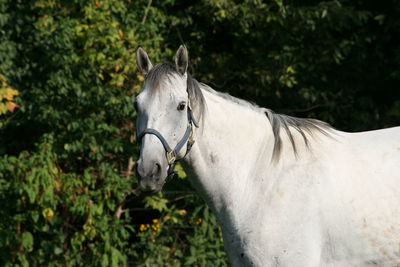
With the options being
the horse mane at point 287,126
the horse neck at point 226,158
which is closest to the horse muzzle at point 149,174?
the horse neck at point 226,158

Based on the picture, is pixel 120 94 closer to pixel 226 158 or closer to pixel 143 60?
pixel 143 60

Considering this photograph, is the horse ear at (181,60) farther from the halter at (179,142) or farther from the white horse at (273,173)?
the halter at (179,142)

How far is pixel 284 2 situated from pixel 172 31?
145cm

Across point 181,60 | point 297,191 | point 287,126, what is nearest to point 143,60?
point 181,60

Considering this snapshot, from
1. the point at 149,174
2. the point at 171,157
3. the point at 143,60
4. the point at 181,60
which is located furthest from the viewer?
the point at 143,60

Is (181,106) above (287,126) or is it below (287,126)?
above

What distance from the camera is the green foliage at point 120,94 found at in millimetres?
5992

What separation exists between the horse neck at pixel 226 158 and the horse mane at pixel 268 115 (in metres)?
0.05

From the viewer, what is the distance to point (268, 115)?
11.3 feet

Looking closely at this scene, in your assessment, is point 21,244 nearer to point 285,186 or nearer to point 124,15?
point 124,15

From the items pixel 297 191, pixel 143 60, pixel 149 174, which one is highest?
pixel 143 60

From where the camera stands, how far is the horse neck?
3.27 meters

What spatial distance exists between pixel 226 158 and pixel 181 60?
0.61 metres

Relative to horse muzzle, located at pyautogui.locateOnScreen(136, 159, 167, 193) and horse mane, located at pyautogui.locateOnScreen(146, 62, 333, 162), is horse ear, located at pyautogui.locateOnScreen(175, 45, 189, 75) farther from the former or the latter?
horse muzzle, located at pyautogui.locateOnScreen(136, 159, 167, 193)
